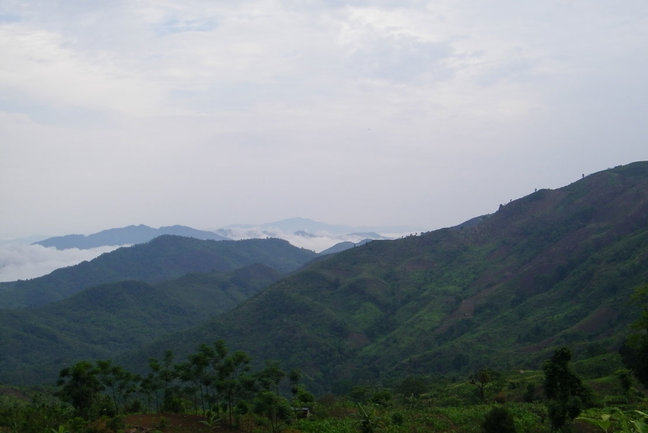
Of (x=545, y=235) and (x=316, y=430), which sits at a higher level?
(x=545, y=235)

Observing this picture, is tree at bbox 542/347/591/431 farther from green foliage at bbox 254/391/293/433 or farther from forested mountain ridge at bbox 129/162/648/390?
forested mountain ridge at bbox 129/162/648/390

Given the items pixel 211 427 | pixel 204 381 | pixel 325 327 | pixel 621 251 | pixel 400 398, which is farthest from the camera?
pixel 325 327

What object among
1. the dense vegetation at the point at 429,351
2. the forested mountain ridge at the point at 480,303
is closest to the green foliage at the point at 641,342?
the dense vegetation at the point at 429,351

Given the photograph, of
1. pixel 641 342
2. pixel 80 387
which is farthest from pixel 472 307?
pixel 80 387

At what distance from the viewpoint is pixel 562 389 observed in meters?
30.0

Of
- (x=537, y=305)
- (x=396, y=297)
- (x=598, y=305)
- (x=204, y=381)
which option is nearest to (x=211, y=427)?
(x=204, y=381)

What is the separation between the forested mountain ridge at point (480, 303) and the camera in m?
116

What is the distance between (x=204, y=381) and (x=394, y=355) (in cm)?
10350

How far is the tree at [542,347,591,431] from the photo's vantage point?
29156 millimetres

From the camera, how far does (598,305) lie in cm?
11606

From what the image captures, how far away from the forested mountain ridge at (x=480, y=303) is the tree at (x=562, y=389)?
56.2 m

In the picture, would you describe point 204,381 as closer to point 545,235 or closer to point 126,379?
point 126,379

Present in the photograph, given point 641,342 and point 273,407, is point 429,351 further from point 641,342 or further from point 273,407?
point 273,407

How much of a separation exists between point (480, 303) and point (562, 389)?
12390 cm
